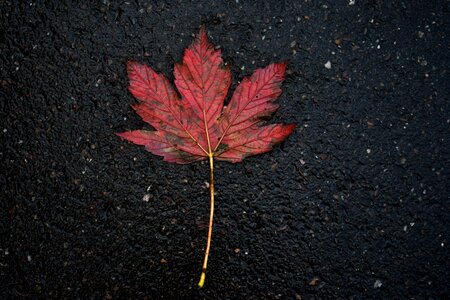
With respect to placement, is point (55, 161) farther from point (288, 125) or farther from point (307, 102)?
point (307, 102)

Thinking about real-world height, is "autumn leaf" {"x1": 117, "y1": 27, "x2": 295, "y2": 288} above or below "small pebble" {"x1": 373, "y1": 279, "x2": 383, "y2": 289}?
above

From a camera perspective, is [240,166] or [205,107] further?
[240,166]

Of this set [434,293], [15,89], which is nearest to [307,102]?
[434,293]

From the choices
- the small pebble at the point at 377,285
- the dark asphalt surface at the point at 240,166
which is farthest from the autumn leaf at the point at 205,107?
the small pebble at the point at 377,285

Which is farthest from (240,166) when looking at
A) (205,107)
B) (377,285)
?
(377,285)

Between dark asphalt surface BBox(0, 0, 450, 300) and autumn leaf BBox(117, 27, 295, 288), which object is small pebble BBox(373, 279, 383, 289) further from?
autumn leaf BBox(117, 27, 295, 288)

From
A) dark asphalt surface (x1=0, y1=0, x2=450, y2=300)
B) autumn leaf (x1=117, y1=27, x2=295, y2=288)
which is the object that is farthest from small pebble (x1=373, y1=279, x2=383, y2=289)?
autumn leaf (x1=117, y1=27, x2=295, y2=288)

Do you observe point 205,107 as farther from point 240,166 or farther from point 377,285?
point 377,285
